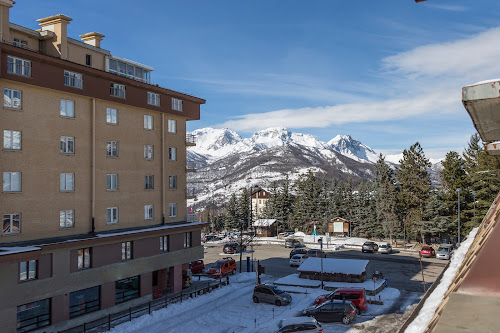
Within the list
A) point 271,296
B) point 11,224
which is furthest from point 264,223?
point 11,224

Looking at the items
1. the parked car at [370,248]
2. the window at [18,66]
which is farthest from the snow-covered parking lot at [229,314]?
the parked car at [370,248]

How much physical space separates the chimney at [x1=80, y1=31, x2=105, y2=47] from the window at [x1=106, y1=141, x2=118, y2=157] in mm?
9716

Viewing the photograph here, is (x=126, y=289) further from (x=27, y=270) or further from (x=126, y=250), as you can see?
(x=27, y=270)

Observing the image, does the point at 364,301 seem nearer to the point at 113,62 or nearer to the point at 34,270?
the point at 34,270

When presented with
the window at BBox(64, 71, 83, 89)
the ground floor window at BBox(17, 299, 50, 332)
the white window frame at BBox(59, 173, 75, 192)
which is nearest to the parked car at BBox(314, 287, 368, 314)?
the ground floor window at BBox(17, 299, 50, 332)

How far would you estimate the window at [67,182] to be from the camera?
2809 centimetres

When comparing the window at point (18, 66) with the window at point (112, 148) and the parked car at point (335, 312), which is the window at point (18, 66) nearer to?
the window at point (112, 148)

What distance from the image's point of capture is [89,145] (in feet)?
98.6

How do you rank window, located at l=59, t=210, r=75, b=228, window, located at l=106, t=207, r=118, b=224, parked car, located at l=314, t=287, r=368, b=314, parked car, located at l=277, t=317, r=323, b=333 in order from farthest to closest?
window, located at l=106, t=207, r=118, b=224 → parked car, located at l=314, t=287, r=368, b=314 → window, located at l=59, t=210, r=75, b=228 → parked car, located at l=277, t=317, r=323, b=333

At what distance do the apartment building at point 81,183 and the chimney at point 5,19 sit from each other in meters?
0.09

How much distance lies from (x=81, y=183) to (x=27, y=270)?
7.08m

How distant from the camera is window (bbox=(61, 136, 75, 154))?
28.2 m

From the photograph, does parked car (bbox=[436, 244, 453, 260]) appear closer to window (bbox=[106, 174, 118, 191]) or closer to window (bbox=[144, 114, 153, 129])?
window (bbox=[144, 114, 153, 129])

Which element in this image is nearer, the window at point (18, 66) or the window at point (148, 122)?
the window at point (18, 66)
